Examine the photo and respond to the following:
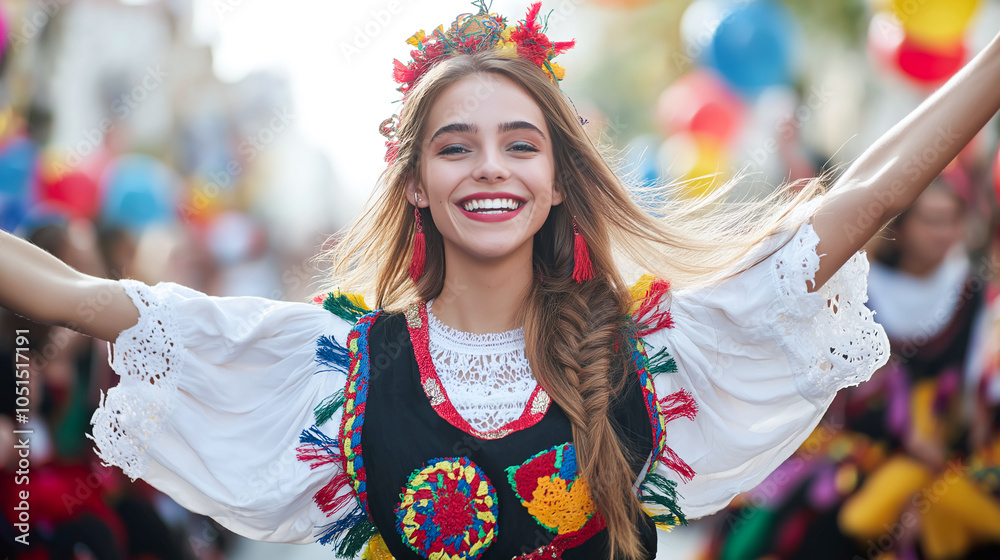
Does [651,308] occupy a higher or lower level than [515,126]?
lower

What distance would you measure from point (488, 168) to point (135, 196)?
252 centimetres

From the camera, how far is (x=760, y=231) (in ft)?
5.82

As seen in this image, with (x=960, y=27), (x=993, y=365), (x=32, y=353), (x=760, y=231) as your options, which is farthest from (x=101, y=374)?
(x=960, y=27)

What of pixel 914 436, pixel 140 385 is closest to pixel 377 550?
pixel 140 385

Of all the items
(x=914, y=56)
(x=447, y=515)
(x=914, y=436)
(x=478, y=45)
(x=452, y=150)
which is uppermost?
(x=914, y=56)

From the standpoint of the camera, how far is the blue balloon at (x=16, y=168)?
338 centimetres

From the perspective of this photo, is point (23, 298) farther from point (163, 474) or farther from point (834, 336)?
point (834, 336)

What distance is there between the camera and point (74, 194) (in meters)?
3.55

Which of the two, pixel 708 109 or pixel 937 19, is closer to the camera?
pixel 937 19

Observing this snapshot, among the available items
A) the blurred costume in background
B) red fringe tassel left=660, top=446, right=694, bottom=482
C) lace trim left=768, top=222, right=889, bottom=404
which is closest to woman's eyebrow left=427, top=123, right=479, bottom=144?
lace trim left=768, top=222, right=889, bottom=404

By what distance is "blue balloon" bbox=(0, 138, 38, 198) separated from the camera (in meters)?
3.38

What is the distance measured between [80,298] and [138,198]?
2.28 metres

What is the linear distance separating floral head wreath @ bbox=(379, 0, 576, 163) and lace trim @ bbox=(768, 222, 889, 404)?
0.73 m

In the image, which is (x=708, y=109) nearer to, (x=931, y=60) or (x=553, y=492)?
(x=931, y=60)
